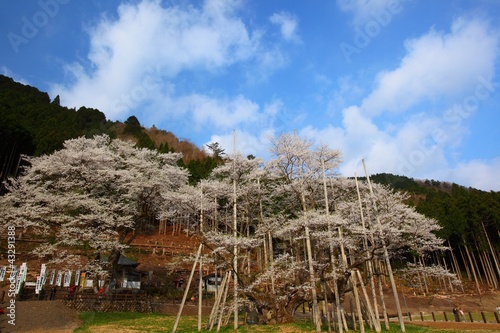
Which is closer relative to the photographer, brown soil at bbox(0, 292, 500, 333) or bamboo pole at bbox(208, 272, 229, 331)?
brown soil at bbox(0, 292, 500, 333)

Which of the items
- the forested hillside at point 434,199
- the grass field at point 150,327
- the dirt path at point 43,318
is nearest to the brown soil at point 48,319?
the dirt path at point 43,318

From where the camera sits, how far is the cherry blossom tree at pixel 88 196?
17891mm

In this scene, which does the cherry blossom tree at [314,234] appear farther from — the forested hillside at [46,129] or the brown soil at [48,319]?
the forested hillside at [46,129]

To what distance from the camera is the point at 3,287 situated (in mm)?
18562

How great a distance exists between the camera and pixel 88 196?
1981 cm

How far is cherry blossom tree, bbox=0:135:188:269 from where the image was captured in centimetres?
1789

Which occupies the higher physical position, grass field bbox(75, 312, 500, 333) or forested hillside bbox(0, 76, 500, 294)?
forested hillside bbox(0, 76, 500, 294)

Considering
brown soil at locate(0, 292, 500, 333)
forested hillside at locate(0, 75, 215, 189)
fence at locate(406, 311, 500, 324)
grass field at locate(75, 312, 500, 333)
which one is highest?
forested hillside at locate(0, 75, 215, 189)

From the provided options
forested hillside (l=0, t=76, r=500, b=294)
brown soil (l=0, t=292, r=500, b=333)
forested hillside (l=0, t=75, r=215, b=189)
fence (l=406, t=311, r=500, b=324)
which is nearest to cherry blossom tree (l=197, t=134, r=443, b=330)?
brown soil (l=0, t=292, r=500, b=333)

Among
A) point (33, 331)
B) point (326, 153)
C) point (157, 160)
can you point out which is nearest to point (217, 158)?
point (157, 160)

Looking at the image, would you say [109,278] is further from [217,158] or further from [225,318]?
[217,158]

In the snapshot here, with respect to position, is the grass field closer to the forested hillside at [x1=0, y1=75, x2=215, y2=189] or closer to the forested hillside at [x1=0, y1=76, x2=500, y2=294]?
the forested hillside at [x1=0, y1=76, x2=500, y2=294]

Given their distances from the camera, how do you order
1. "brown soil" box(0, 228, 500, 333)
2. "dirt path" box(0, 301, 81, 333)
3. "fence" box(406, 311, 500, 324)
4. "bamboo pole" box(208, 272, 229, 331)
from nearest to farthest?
"dirt path" box(0, 301, 81, 333), "bamboo pole" box(208, 272, 229, 331), "brown soil" box(0, 228, 500, 333), "fence" box(406, 311, 500, 324)

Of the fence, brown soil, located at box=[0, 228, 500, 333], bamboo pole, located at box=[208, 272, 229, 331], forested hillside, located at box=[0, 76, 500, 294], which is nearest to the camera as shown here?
bamboo pole, located at box=[208, 272, 229, 331]
